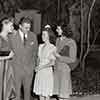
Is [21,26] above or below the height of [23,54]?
above

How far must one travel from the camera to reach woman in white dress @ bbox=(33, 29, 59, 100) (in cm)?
427

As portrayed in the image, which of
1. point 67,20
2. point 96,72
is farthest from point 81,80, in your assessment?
point 67,20

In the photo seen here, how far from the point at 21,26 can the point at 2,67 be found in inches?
30.1

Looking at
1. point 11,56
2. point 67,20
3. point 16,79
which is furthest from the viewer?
point 67,20

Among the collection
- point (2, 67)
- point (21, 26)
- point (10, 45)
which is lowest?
point (2, 67)

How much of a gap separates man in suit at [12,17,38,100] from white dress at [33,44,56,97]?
0.43ft

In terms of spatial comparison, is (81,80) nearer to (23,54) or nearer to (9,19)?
(23,54)

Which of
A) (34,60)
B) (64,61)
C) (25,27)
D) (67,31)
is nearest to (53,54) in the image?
(64,61)

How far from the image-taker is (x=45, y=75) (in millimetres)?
4336

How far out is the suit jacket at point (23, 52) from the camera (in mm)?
4254

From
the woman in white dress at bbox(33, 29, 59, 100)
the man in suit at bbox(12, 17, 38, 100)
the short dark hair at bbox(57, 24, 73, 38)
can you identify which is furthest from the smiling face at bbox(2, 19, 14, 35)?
the short dark hair at bbox(57, 24, 73, 38)

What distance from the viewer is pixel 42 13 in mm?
7180

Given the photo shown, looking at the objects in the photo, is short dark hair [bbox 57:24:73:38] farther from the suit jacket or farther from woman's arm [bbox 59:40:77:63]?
the suit jacket

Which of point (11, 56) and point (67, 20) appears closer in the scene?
point (11, 56)
